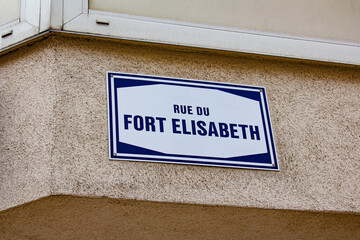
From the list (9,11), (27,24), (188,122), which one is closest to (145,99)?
(188,122)

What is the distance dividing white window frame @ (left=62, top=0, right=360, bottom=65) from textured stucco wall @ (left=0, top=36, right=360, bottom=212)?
74 mm

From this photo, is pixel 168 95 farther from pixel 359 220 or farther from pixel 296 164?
pixel 359 220

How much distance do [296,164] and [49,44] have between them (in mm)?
1826

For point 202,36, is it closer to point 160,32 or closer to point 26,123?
point 160,32

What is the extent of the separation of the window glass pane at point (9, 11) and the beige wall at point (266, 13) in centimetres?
54

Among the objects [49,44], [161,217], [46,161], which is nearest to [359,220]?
[161,217]

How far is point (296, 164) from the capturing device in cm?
366

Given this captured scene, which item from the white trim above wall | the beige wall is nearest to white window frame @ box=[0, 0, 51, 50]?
the white trim above wall

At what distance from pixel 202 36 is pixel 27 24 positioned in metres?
1.21

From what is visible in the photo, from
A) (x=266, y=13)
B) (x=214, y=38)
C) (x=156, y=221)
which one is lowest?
(x=156, y=221)

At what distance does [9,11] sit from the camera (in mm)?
3922

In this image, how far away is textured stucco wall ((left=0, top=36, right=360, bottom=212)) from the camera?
329cm

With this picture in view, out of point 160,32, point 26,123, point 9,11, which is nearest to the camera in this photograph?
point 26,123

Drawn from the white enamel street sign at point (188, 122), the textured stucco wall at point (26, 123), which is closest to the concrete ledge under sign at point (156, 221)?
the textured stucco wall at point (26, 123)
